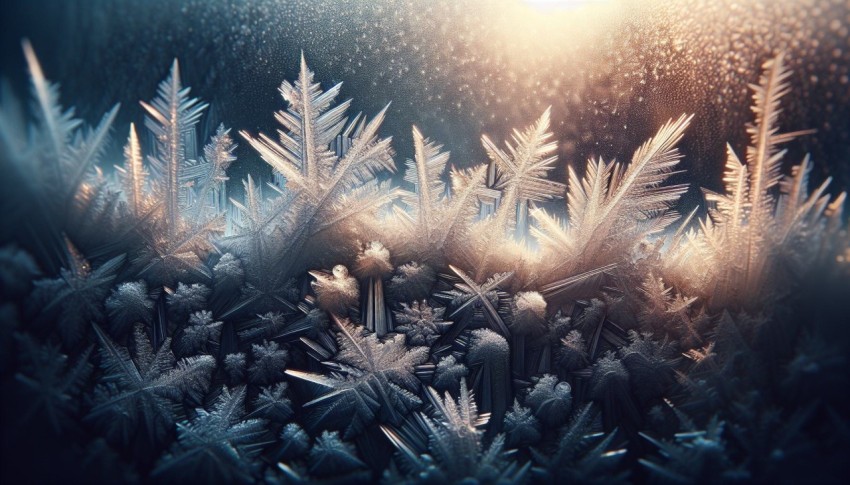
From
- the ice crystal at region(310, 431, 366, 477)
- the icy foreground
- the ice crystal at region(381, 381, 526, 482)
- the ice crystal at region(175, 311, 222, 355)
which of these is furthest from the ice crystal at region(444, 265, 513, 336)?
the ice crystal at region(175, 311, 222, 355)

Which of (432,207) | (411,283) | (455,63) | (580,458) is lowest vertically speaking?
(580,458)

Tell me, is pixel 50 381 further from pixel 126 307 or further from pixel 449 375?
pixel 449 375

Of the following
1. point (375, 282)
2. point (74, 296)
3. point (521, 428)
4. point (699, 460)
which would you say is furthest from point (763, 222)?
point (74, 296)

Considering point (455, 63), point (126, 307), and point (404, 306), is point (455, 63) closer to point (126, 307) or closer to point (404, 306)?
point (404, 306)

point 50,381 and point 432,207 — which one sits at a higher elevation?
point 432,207

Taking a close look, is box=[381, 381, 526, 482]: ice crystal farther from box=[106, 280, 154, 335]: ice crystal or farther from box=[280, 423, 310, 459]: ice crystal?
box=[106, 280, 154, 335]: ice crystal

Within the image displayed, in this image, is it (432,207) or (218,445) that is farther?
(432,207)

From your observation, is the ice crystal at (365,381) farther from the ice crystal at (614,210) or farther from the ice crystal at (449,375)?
the ice crystal at (614,210)

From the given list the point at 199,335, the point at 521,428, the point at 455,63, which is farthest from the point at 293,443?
the point at 455,63
